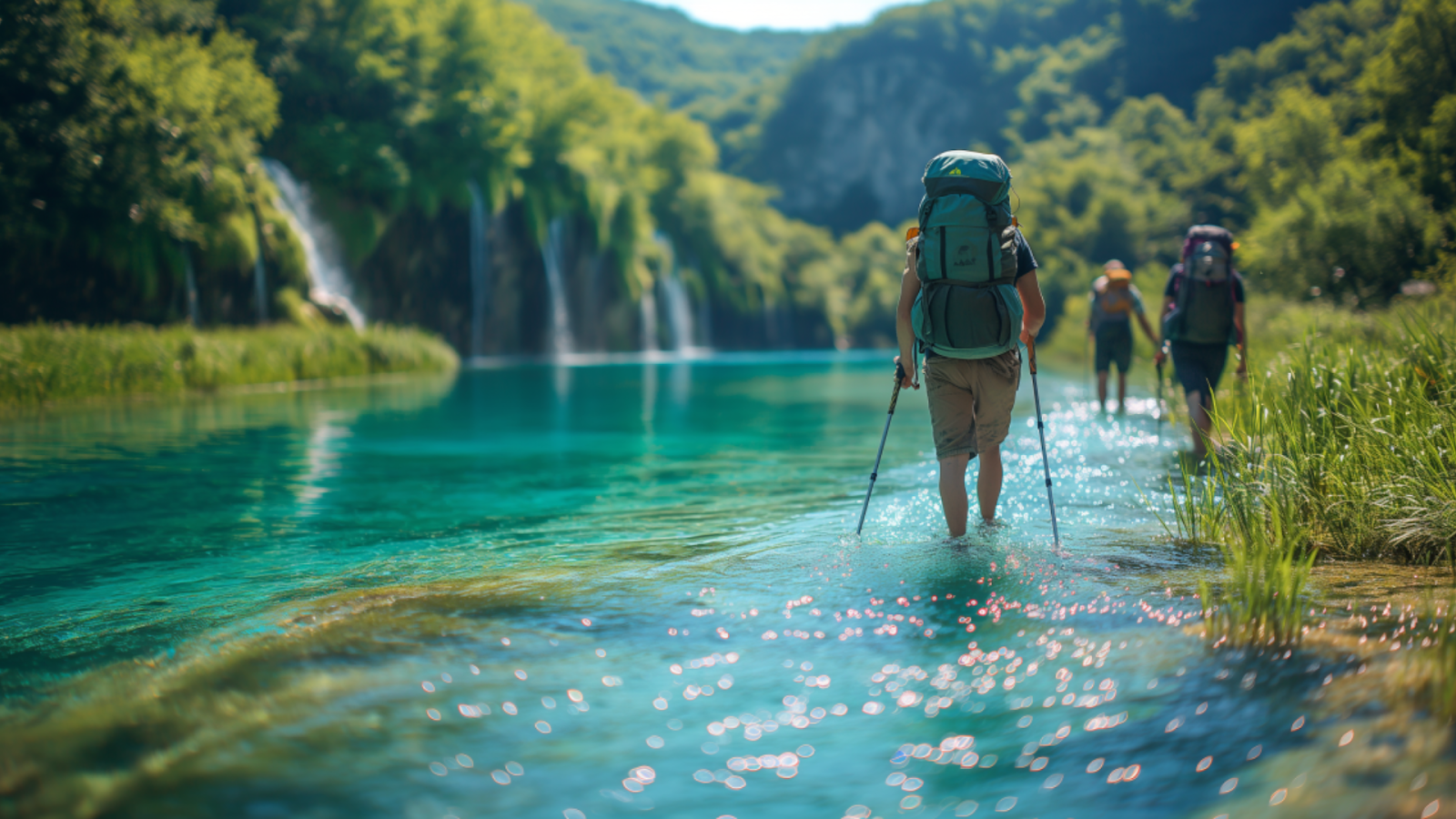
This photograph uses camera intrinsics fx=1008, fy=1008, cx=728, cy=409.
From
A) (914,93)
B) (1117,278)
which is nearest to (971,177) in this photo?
(1117,278)

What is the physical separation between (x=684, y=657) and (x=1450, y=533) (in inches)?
139

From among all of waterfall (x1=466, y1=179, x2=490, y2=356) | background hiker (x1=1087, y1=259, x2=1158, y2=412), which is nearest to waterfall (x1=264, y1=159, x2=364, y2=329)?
waterfall (x1=466, y1=179, x2=490, y2=356)

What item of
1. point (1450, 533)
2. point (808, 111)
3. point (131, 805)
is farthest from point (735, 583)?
point (808, 111)

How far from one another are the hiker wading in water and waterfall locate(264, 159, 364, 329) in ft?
81.7

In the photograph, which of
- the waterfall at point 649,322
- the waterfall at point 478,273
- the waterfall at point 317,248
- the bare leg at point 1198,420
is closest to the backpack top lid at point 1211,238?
the bare leg at point 1198,420

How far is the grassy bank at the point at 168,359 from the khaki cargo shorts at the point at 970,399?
14089 millimetres

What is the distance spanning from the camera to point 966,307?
4980 mm

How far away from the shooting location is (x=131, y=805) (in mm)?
2340

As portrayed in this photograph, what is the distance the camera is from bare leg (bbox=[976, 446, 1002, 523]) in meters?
5.52

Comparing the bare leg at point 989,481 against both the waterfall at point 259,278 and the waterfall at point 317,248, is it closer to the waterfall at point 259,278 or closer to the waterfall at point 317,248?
the waterfall at point 259,278

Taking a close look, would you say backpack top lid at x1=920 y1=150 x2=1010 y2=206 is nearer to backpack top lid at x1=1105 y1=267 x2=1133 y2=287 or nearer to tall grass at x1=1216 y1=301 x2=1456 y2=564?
tall grass at x1=1216 y1=301 x2=1456 y2=564

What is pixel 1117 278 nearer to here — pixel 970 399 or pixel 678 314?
pixel 970 399

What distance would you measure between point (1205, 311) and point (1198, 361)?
1.39 ft

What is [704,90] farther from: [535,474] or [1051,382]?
[535,474]
